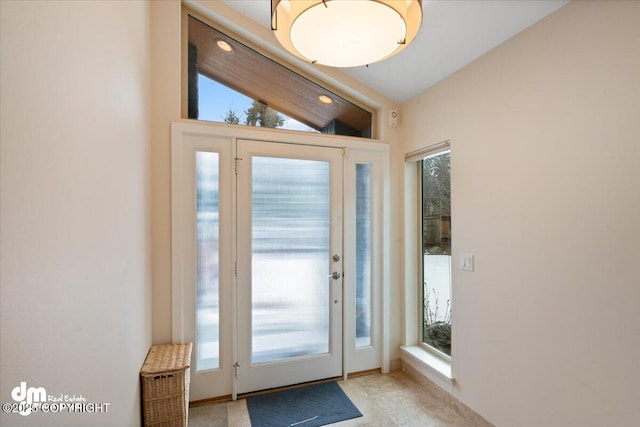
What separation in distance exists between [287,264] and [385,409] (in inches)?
54.4

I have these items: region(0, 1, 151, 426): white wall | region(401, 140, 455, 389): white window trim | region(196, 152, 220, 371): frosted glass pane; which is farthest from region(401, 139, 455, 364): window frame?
region(0, 1, 151, 426): white wall

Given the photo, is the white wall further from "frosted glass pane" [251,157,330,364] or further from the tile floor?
"frosted glass pane" [251,157,330,364]

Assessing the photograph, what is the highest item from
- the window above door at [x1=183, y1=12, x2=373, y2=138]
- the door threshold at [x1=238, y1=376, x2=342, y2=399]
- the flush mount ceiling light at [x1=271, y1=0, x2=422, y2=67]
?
the window above door at [x1=183, y1=12, x2=373, y2=138]

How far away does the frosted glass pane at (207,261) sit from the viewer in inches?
95.7

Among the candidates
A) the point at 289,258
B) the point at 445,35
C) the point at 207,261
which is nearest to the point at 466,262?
the point at 289,258

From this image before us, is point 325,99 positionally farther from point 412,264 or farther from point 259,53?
point 412,264

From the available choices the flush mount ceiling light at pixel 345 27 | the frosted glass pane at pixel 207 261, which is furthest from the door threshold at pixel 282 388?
the flush mount ceiling light at pixel 345 27

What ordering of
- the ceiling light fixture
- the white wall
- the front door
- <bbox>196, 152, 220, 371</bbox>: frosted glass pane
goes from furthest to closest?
the ceiling light fixture < the front door < <bbox>196, 152, 220, 371</bbox>: frosted glass pane < the white wall

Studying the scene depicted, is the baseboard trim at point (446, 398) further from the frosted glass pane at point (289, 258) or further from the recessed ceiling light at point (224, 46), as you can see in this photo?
the recessed ceiling light at point (224, 46)

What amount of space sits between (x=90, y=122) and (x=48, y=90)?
0.97ft

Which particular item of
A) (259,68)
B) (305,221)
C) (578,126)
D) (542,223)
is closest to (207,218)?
(305,221)

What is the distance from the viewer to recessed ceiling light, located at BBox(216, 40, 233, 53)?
2.56m

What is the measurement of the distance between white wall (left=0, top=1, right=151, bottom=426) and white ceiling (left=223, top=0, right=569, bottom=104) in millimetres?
1578

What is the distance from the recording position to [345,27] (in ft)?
3.55
